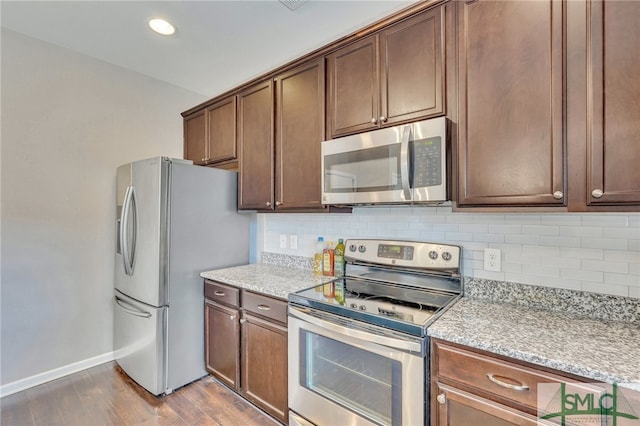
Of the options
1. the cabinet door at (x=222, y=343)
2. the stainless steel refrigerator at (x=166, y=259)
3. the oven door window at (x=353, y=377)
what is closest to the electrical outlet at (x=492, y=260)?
the oven door window at (x=353, y=377)

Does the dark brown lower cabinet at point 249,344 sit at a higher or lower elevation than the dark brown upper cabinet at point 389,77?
lower

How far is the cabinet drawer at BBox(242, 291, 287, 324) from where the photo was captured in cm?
183

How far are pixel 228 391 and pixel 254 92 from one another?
7.59 ft

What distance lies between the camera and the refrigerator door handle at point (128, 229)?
237cm

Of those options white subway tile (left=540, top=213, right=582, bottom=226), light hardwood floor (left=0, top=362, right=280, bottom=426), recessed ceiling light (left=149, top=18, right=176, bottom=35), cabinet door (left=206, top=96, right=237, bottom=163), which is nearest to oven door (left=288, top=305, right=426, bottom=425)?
light hardwood floor (left=0, top=362, right=280, bottom=426)

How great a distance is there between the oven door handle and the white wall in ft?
6.66

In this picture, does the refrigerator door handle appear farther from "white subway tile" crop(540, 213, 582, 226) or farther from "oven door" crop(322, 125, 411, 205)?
"white subway tile" crop(540, 213, 582, 226)

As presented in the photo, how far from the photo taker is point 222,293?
2219mm

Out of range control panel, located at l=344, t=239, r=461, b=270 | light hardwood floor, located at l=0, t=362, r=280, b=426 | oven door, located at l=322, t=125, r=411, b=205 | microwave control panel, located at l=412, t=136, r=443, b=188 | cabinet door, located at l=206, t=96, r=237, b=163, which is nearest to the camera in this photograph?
microwave control panel, located at l=412, t=136, r=443, b=188

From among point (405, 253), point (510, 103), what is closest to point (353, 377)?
point (405, 253)

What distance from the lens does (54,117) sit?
7.99ft

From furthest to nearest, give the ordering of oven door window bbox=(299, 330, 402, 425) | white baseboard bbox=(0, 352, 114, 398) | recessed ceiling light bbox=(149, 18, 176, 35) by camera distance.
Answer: white baseboard bbox=(0, 352, 114, 398) < recessed ceiling light bbox=(149, 18, 176, 35) < oven door window bbox=(299, 330, 402, 425)

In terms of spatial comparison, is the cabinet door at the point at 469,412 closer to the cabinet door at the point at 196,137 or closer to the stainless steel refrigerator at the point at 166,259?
the stainless steel refrigerator at the point at 166,259

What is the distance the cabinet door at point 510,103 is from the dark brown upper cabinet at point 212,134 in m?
1.86
